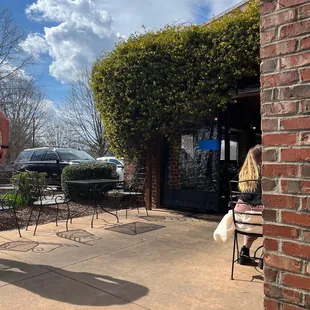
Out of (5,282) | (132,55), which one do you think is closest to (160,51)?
(132,55)

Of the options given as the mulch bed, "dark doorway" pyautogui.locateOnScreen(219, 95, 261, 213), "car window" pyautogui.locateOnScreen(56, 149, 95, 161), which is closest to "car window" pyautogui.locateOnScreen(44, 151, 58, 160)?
"car window" pyautogui.locateOnScreen(56, 149, 95, 161)

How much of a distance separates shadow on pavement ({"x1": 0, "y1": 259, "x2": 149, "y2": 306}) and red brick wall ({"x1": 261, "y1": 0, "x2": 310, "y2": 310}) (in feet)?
5.08

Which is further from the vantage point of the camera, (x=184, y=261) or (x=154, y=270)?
(x=184, y=261)

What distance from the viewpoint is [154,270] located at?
343 centimetres

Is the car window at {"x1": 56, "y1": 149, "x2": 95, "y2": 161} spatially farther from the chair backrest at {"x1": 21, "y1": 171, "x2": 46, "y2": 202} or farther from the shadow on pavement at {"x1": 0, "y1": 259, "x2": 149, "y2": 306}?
the shadow on pavement at {"x1": 0, "y1": 259, "x2": 149, "y2": 306}

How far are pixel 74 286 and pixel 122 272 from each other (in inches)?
21.2

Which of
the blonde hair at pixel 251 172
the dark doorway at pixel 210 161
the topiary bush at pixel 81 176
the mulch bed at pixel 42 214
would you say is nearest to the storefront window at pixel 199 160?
the dark doorway at pixel 210 161

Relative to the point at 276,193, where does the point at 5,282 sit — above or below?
below

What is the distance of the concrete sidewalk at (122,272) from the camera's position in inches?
108

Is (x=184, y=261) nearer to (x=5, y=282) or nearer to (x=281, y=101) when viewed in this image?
(x=5, y=282)

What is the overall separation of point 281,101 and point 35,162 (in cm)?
1193

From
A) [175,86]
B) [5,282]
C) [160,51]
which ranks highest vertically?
[160,51]

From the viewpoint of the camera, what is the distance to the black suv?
11609mm

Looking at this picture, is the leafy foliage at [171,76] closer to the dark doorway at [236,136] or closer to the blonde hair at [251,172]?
the dark doorway at [236,136]
